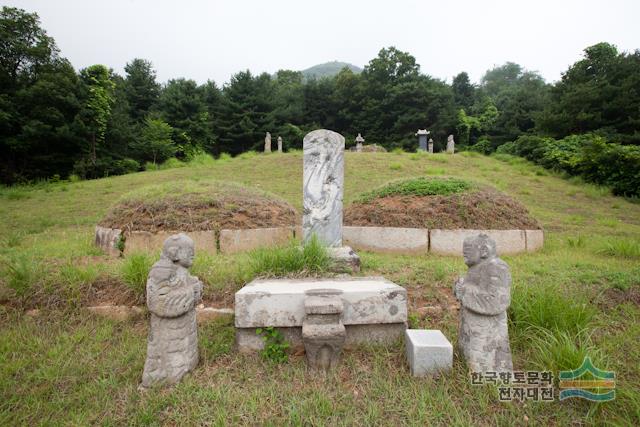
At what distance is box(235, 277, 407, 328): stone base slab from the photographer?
8.56ft

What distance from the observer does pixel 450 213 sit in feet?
18.0

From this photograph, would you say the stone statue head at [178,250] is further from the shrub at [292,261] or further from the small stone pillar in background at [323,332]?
the shrub at [292,261]

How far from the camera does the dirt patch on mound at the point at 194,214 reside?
15.9ft

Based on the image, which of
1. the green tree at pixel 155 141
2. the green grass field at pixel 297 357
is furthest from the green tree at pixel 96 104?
the green grass field at pixel 297 357

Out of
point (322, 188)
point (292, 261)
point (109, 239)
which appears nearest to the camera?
point (292, 261)

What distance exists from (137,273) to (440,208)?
15.5ft

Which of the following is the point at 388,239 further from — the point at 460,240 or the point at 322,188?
the point at 322,188

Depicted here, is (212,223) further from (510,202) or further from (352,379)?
(510,202)

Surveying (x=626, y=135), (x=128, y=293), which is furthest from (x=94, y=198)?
(x=626, y=135)

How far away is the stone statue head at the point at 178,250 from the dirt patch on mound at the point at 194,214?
261 cm

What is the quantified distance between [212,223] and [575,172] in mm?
15744

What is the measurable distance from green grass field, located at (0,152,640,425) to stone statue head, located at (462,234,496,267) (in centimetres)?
79

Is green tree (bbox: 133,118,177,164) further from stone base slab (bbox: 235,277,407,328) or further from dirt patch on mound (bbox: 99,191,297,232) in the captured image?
stone base slab (bbox: 235,277,407,328)

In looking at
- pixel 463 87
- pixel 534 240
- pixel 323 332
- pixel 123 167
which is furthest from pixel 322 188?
pixel 463 87
